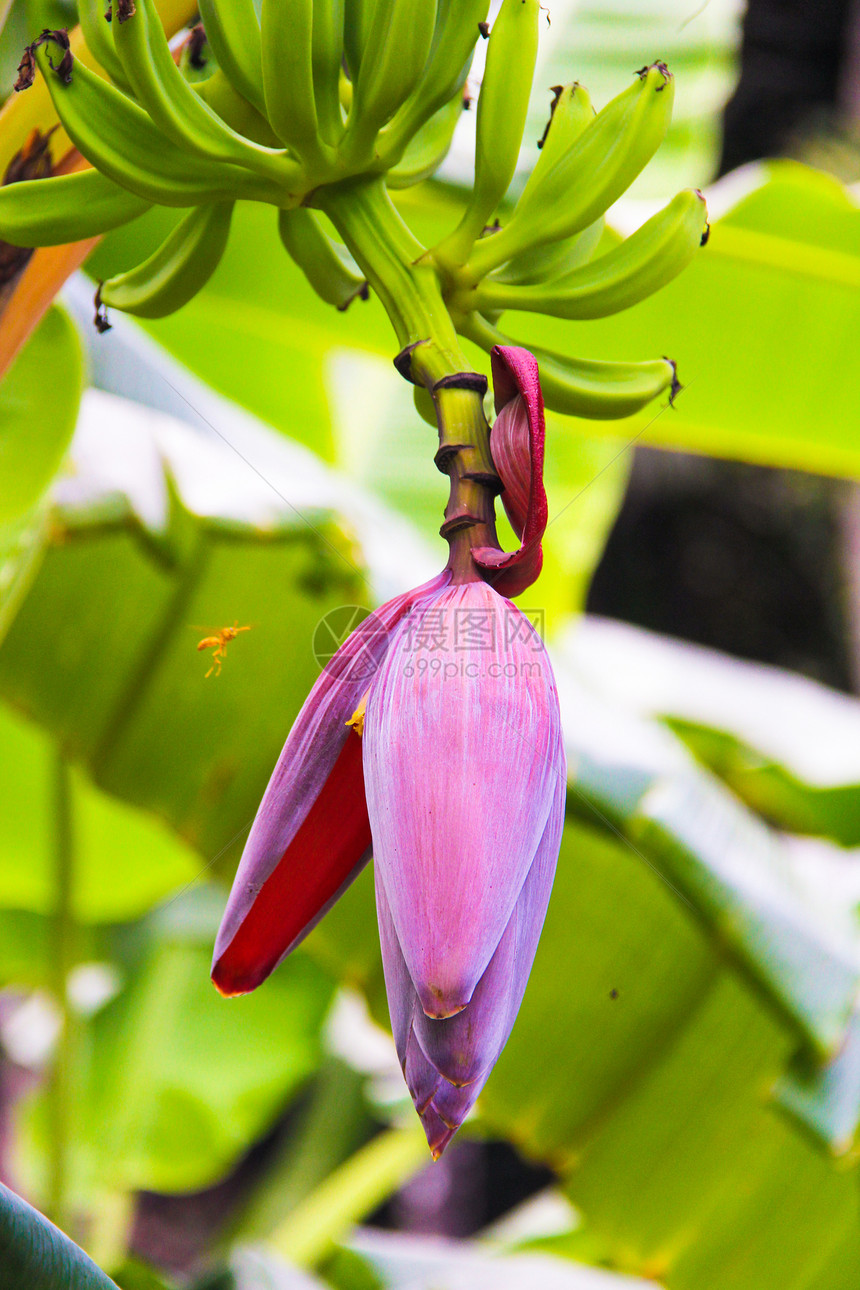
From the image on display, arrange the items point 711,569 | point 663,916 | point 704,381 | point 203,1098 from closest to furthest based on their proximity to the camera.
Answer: point 663,916 → point 704,381 → point 203,1098 → point 711,569

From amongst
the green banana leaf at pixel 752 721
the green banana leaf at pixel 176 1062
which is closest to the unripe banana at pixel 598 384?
the green banana leaf at pixel 752 721

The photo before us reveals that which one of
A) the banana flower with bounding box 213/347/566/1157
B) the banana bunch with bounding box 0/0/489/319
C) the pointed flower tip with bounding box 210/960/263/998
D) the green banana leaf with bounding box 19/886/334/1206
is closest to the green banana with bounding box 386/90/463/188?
the banana bunch with bounding box 0/0/489/319

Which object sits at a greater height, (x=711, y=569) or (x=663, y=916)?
(x=663, y=916)

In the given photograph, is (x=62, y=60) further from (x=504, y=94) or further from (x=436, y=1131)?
(x=436, y=1131)

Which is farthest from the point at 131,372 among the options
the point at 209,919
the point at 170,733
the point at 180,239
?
the point at 209,919

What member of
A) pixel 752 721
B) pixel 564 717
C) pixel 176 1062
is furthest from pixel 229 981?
pixel 176 1062

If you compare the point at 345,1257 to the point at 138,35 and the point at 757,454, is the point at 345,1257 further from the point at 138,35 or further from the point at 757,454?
the point at 138,35

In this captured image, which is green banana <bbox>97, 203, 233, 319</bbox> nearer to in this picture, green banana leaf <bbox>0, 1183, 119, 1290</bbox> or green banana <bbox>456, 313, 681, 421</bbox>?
green banana <bbox>456, 313, 681, 421</bbox>
